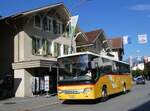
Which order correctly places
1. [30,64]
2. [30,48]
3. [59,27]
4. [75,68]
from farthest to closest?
1. [59,27]
2. [30,48]
3. [30,64]
4. [75,68]

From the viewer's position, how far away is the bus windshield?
66.3 feet

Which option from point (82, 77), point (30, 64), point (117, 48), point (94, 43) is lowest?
point (82, 77)

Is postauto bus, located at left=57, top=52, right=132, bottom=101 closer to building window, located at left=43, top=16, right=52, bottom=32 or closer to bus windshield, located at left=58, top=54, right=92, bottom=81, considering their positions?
bus windshield, located at left=58, top=54, right=92, bottom=81

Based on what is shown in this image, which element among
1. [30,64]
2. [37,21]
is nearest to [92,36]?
[37,21]

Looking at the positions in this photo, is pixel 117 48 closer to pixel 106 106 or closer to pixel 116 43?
pixel 116 43

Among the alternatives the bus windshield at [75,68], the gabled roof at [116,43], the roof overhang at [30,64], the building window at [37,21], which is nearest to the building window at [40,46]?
the building window at [37,21]

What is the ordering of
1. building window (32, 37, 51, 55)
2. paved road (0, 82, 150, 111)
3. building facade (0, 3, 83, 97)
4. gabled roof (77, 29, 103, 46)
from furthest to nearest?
gabled roof (77, 29, 103, 46)
building window (32, 37, 51, 55)
building facade (0, 3, 83, 97)
paved road (0, 82, 150, 111)

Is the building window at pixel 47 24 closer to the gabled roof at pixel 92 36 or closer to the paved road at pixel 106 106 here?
the gabled roof at pixel 92 36

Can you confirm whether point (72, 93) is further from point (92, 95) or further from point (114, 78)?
point (114, 78)

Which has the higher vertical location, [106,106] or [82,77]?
[82,77]

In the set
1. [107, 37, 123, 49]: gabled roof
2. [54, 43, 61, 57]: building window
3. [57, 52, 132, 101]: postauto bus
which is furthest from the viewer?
[107, 37, 123, 49]: gabled roof

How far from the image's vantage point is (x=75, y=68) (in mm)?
20594

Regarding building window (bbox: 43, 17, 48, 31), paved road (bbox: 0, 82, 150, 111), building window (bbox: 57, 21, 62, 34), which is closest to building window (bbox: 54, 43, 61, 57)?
building window (bbox: 57, 21, 62, 34)

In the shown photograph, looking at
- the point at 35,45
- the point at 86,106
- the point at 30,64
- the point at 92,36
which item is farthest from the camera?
the point at 92,36
